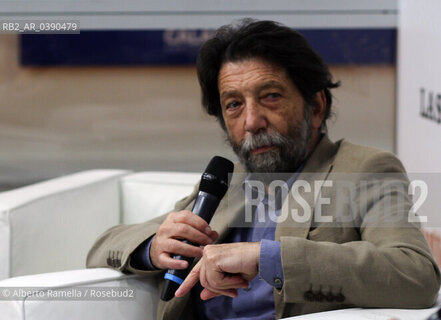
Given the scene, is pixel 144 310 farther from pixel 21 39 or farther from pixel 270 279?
pixel 21 39

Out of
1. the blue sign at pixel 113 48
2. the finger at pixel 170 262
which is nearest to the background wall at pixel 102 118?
the blue sign at pixel 113 48

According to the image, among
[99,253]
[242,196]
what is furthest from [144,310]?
[242,196]

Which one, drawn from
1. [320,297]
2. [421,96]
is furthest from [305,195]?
[421,96]

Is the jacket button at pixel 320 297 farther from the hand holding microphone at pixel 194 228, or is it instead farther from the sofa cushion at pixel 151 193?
the sofa cushion at pixel 151 193

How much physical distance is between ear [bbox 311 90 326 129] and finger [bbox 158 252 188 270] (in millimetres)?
509

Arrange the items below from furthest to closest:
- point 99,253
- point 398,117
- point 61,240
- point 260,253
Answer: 1. point 398,117
2. point 61,240
3. point 99,253
4. point 260,253

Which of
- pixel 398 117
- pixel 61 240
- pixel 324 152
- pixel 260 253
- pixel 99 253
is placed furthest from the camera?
pixel 398 117

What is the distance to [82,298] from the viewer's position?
1516 mm

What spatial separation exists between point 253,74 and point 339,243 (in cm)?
46

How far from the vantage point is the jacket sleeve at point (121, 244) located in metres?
1.62

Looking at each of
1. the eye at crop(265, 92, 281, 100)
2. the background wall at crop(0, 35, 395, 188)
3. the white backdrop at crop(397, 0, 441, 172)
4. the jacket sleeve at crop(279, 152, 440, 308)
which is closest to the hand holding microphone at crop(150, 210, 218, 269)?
the jacket sleeve at crop(279, 152, 440, 308)

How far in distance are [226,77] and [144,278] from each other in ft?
1.78

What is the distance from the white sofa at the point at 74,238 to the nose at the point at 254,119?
47cm

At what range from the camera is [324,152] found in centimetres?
162
